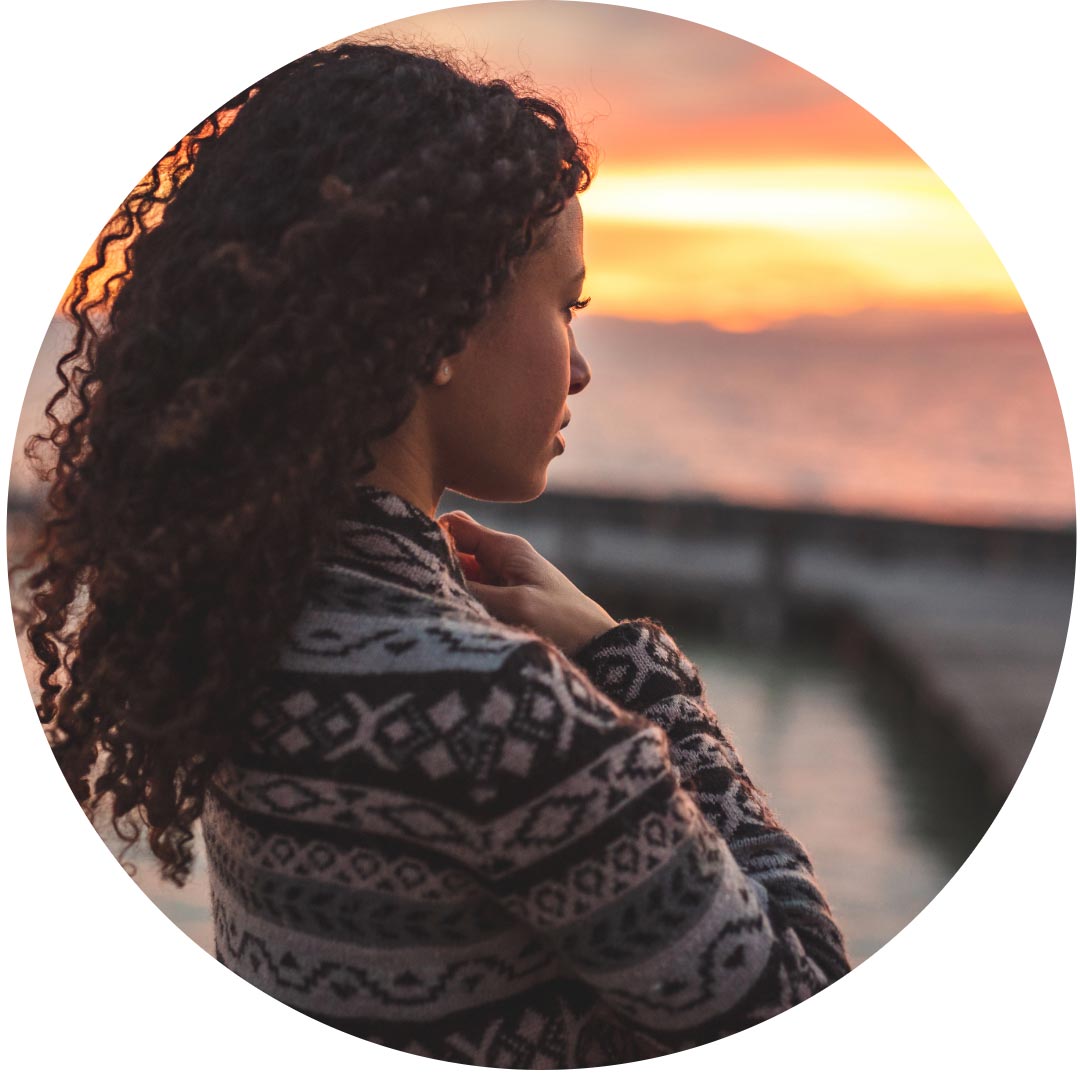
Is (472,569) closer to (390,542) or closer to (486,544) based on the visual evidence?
(486,544)

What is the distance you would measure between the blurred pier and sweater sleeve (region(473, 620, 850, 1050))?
942cm

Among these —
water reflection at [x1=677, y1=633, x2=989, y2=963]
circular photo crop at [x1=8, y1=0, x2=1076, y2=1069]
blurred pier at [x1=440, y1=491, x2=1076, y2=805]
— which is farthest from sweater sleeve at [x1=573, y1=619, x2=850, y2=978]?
blurred pier at [x1=440, y1=491, x2=1076, y2=805]

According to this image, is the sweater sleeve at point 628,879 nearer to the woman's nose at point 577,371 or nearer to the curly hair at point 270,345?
the curly hair at point 270,345

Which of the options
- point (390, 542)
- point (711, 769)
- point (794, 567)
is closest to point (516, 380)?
point (390, 542)

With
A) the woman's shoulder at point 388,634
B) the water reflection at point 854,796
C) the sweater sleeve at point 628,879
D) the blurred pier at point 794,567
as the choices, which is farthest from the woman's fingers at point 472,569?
the blurred pier at point 794,567

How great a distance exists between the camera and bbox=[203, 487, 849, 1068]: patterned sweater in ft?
3.78

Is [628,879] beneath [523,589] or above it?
beneath

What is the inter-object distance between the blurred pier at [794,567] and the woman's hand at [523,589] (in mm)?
8845

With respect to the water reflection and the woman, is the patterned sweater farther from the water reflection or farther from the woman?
the water reflection

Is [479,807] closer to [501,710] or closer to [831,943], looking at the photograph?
[501,710]

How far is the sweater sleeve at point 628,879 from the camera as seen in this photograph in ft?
3.79

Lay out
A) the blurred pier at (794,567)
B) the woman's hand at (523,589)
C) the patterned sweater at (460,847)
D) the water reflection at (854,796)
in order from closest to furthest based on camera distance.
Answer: the patterned sweater at (460,847) → the woman's hand at (523,589) → the water reflection at (854,796) → the blurred pier at (794,567)

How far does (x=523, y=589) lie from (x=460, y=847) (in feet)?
1.72

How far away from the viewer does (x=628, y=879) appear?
118 cm
